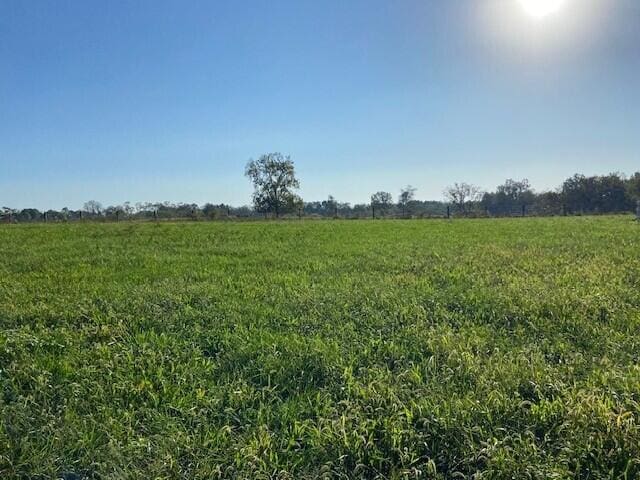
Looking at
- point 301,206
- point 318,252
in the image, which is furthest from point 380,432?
point 301,206

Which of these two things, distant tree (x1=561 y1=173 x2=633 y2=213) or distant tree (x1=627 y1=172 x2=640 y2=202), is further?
distant tree (x1=561 y1=173 x2=633 y2=213)

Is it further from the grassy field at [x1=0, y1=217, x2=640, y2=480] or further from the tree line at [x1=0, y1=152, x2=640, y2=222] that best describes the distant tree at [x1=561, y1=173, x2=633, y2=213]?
the grassy field at [x1=0, y1=217, x2=640, y2=480]

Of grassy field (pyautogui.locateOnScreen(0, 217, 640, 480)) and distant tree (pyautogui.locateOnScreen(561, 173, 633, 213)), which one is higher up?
distant tree (pyautogui.locateOnScreen(561, 173, 633, 213))

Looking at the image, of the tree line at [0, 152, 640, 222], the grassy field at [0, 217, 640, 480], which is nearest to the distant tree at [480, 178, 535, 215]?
the tree line at [0, 152, 640, 222]

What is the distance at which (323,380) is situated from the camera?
3021mm

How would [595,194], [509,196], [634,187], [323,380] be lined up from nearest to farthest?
1. [323,380]
2. [634,187]
3. [595,194]
4. [509,196]

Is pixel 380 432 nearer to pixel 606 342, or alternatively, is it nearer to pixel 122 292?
pixel 606 342

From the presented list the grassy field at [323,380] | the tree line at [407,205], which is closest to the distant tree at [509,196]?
the tree line at [407,205]

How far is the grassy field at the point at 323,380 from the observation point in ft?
7.06

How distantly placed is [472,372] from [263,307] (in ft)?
8.22

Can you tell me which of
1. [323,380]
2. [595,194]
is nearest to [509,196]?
[595,194]

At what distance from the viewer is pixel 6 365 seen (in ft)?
10.8

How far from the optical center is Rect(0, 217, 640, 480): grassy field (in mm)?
2150

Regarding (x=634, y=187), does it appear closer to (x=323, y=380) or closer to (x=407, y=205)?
(x=407, y=205)
